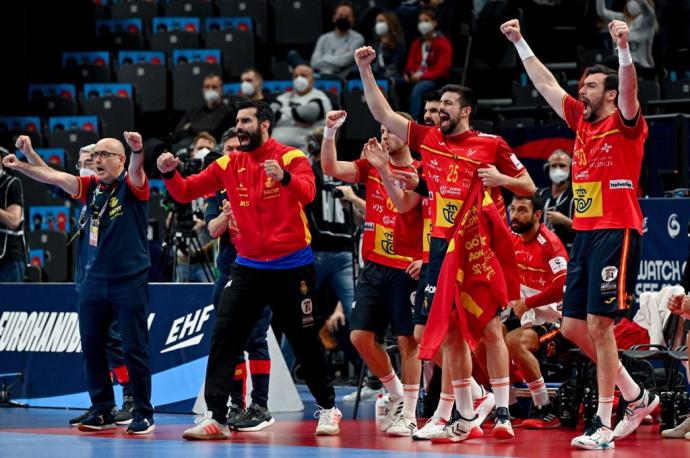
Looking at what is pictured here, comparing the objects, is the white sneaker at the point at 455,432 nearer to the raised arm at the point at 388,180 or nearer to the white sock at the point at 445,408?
the white sock at the point at 445,408

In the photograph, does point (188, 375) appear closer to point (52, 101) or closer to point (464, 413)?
point (464, 413)

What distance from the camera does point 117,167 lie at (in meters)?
9.43

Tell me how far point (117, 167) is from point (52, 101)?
953 cm

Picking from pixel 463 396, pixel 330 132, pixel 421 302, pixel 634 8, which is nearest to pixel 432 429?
pixel 463 396

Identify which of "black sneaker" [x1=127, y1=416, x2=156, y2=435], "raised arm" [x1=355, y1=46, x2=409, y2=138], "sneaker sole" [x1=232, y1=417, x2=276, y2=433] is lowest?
"sneaker sole" [x1=232, y1=417, x2=276, y2=433]

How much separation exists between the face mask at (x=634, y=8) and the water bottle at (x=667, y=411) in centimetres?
828

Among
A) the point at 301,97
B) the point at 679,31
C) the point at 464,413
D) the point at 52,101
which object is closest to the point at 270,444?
the point at 464,413

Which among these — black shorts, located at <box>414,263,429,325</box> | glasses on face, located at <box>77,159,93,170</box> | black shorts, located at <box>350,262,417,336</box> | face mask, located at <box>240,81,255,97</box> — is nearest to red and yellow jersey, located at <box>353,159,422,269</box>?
black shorts, located at <box>350,262,417,336</box>

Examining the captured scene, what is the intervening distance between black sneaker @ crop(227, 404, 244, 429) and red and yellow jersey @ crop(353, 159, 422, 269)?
4.90 feet

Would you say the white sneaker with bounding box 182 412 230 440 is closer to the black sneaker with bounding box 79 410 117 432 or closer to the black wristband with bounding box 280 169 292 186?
the black sneaker with bounding box 79 410 117 432

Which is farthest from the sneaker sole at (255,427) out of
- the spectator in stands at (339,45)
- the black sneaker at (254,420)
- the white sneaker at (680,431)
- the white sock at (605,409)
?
the spectator in stands at (339,45)

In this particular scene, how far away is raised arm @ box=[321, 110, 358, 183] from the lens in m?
8.68

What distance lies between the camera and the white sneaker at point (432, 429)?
27.7ft

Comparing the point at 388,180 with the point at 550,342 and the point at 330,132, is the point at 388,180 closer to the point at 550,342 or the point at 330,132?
the point at 330,132
